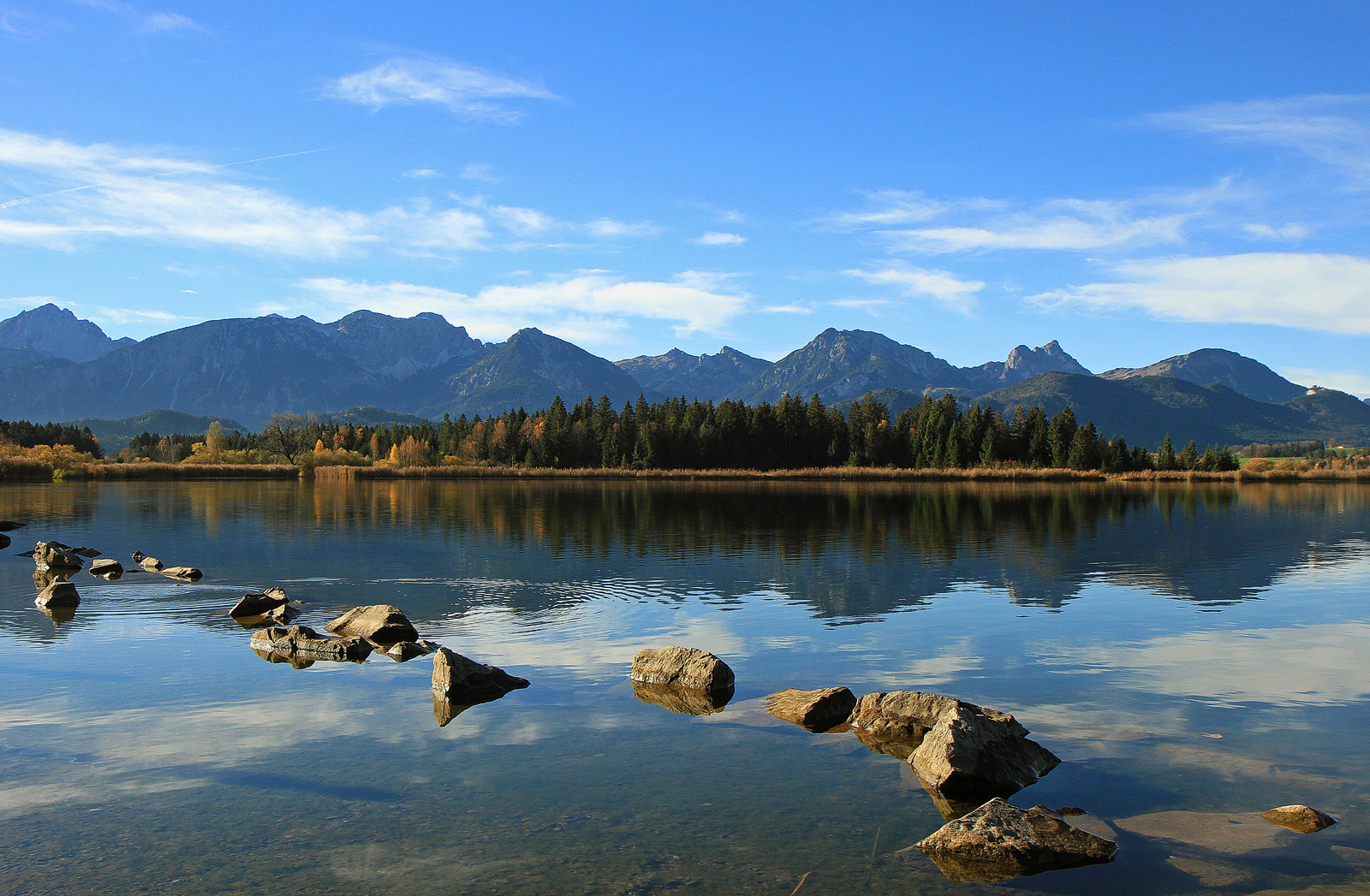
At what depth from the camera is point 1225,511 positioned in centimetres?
7912

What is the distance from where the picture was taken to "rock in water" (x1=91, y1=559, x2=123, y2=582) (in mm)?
36906

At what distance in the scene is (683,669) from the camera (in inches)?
754

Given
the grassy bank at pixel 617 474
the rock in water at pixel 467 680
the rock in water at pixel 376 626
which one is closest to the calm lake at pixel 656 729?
the rock in water at pixel 467 680

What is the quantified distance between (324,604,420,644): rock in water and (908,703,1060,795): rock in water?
49.1 feet

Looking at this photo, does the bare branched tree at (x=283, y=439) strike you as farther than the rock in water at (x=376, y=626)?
Yes

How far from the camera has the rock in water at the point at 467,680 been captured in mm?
18047

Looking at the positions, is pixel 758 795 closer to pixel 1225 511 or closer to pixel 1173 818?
pixel 1173 818

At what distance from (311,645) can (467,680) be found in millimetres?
6464

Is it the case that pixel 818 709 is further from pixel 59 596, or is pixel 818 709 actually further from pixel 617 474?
pixel 617 474

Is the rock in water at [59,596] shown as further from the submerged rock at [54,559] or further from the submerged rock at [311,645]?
the submerged rock at [311,645]

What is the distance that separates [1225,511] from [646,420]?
398 feet

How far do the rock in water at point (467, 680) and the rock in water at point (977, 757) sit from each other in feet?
29.4

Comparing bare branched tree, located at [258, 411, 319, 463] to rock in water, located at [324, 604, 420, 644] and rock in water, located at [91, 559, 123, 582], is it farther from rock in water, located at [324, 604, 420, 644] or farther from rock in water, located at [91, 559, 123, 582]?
rock in water, located at [324, 604, 420, 644]

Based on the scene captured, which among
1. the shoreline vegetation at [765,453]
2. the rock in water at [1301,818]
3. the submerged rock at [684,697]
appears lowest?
the submerged rock at [684,697]
